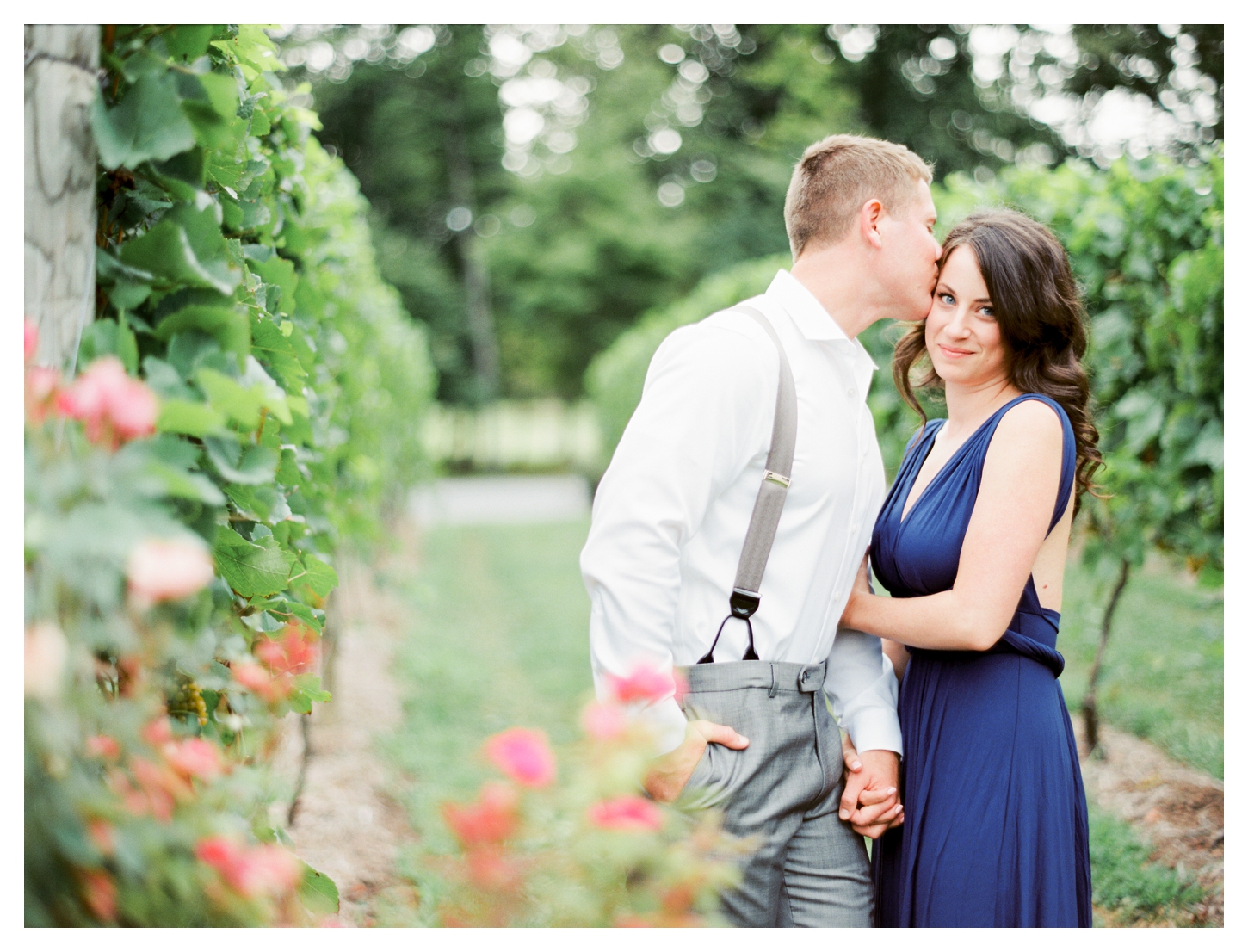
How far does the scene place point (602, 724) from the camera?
106 centimetres

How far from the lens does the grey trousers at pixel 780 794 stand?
1.83 meters

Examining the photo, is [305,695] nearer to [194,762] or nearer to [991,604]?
[194,762]

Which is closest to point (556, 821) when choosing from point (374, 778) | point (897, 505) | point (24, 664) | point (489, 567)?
point (24, 664)

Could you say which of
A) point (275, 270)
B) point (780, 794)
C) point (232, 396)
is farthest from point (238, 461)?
point (780, 794)

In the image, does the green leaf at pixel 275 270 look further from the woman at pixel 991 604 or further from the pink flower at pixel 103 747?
the woman at pixel 991 604

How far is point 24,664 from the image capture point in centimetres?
94

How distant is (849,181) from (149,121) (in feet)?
4.86

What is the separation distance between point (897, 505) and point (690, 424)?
71 cm

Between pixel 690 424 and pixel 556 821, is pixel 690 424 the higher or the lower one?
the higher one

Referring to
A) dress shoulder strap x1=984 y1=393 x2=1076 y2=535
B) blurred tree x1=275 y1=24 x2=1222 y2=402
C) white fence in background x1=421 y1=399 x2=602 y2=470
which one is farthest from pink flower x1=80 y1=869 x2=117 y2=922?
white fence in background x1=421 y1=399 x2=602 y2=470

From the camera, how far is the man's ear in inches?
82.0

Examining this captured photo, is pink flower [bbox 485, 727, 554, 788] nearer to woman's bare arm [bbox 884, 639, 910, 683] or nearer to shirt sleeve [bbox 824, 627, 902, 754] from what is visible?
shirt sleeve [bbox 824, 627, 902, 754]

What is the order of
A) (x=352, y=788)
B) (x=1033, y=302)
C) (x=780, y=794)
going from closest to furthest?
(x=780, y=794), (x=1033, y=302), (x=352, y=788)
